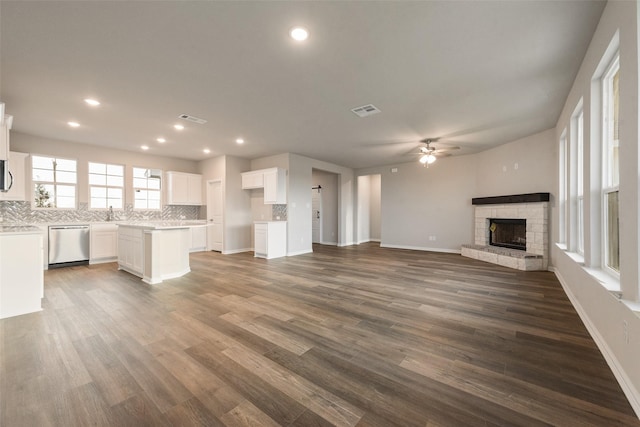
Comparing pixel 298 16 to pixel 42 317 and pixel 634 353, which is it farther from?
pixel 42 317

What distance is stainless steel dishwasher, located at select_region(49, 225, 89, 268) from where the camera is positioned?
5465 millimetres

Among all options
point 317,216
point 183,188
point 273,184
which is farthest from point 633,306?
point 183,188

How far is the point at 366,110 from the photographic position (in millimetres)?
4121

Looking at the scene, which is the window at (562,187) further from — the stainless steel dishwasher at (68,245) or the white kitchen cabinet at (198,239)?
the stainless steel dishwasher at (68,245)

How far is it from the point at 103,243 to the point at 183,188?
7.96 ft

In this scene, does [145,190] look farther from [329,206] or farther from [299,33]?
[299,33]

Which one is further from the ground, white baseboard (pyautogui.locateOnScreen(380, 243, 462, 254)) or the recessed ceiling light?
the recessed ceiling light

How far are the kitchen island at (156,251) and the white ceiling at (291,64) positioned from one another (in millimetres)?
1973

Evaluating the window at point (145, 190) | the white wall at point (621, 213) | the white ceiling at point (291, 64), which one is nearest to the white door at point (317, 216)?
the white ceiling at point (291, 64)

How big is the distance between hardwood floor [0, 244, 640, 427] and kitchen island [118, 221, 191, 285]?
0.58m

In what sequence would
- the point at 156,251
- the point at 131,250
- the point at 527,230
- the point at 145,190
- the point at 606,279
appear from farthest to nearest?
the point at 145,190 → the point at 527,230 → the point at 131,250 → the point at 156,251 → the point at 606,279

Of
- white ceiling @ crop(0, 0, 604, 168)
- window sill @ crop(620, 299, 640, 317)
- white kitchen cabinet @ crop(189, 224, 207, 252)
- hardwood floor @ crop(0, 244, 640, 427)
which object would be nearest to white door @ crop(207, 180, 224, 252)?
white kitchen cabinet @ crop(189, 224, 207, 252)

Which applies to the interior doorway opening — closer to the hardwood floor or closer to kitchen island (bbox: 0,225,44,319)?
the hardwood floor

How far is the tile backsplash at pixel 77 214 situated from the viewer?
5304 millimetres
